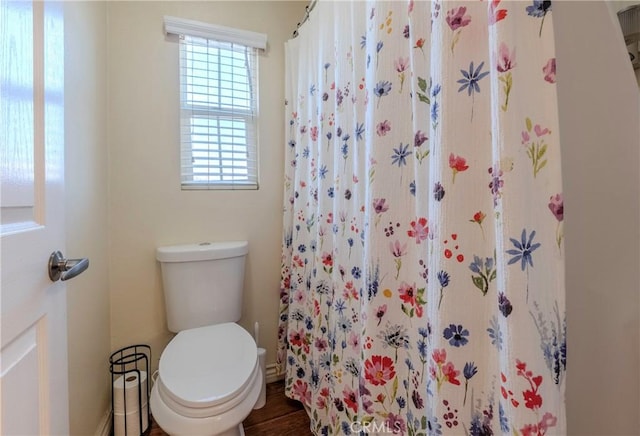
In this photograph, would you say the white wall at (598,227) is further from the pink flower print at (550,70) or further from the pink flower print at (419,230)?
the pink flower print at (419,230)

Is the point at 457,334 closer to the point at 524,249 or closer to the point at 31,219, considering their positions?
the point at 524,249

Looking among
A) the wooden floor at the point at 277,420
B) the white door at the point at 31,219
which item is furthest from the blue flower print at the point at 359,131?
the wooden floor at the point at 277,420

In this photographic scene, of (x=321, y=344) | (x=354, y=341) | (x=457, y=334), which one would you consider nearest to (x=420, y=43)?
(x=457, y=334)

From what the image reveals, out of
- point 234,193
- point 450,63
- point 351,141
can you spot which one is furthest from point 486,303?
point 234,193

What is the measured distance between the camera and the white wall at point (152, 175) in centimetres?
139

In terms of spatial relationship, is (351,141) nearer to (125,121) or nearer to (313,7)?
(313,7)

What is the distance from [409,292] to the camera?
798mm

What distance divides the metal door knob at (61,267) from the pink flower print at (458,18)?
37.9 inches

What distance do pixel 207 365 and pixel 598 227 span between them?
4.15 feet

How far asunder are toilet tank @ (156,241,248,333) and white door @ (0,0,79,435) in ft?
2.32

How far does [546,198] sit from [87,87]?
5.00 feet

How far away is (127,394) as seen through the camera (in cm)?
125

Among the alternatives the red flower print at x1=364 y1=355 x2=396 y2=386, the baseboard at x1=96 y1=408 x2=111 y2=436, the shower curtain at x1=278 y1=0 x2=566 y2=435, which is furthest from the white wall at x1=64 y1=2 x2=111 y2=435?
the red flower print at x1=364 y1=355 x2=396 y2=386

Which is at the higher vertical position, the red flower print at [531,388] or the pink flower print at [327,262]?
the pink flower print at [327,262]
